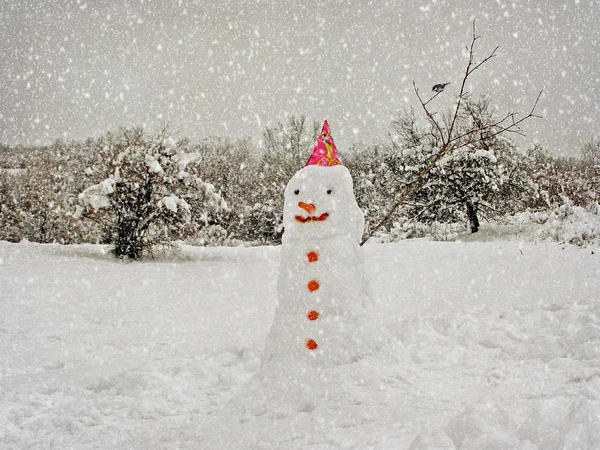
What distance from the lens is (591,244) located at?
8055 mm

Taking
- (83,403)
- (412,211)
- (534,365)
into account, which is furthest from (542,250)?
(412,211)

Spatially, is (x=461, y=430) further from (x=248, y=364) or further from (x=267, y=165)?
(x=267, y=165)

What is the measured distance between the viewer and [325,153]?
466cm

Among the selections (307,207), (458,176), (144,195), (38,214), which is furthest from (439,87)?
(38,214)

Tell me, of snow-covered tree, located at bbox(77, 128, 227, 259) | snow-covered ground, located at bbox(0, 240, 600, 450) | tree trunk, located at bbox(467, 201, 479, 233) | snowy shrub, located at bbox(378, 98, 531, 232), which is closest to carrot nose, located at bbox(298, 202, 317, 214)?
snow-covered ground, located at bbox(0, 240, 600, 450)

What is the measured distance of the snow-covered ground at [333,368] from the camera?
8.20 ft

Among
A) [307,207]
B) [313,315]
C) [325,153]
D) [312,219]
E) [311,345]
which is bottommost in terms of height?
[311,345]

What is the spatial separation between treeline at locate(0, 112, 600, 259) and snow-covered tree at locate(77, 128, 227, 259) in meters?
0.03

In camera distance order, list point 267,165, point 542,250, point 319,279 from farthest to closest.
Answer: point 267,165
point 542,250
point 319,279

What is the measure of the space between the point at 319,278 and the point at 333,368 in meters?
0.84

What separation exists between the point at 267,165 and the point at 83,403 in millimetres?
26915

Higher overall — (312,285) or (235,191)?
(235,191)

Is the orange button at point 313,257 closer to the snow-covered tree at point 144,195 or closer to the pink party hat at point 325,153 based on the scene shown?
the pink party hat at point 325,153

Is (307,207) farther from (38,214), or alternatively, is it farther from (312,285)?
(38,214)
